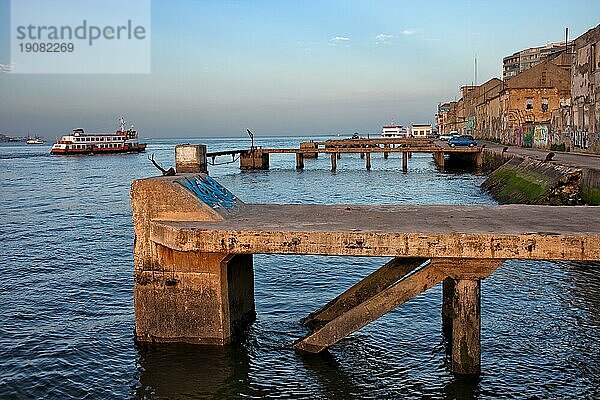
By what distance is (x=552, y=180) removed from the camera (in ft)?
89.3

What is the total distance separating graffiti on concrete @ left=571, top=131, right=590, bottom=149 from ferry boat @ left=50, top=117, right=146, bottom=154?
3882 inches

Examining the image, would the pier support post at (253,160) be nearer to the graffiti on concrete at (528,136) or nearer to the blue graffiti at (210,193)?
the graffiti on concrete at (528,136)

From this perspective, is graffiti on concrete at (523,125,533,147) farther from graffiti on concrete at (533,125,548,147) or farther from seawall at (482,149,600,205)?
seawall at (482,149,600,205)

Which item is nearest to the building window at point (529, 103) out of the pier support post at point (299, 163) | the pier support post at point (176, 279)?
the pier support post at point (299, 163)

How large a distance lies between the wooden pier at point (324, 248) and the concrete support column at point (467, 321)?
0.02m

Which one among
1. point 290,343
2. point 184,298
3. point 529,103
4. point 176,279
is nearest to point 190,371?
point 184,298

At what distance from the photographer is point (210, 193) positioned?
1188cm

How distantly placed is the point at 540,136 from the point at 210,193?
162 ft

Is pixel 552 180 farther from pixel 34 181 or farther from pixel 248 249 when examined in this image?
pixel 34 181

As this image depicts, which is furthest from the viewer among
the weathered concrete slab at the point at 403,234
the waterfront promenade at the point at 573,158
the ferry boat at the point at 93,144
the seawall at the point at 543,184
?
the ferry boat at the point at 93,144

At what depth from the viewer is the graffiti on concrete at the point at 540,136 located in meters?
53.9

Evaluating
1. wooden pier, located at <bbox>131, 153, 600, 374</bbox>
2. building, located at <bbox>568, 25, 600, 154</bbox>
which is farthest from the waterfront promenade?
wooden pier, located at <bbox>131, 153, 600, 374</bbox>

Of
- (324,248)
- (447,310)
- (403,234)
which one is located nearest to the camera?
(403,234)

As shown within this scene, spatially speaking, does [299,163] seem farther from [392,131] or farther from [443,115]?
[443,115]
